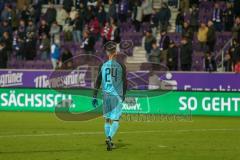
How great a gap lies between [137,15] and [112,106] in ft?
73.3

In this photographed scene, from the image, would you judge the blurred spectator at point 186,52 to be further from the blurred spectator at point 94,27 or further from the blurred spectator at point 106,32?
the blurred spectator at point 94,27

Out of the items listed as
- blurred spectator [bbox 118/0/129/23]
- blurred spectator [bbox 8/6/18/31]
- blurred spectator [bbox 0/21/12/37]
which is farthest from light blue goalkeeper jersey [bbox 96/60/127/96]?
blurred spectator [bbox 8/6/18/31]

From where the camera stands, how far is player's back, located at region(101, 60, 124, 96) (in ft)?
56.0

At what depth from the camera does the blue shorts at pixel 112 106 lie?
16969 mm

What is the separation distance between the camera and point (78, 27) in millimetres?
38906

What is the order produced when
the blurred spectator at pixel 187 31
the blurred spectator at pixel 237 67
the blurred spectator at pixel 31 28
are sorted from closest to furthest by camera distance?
the blurred spectator at pixel 237 67
the blurred spectator at pixel 187 31
the blurred spectator at pixel 31 28

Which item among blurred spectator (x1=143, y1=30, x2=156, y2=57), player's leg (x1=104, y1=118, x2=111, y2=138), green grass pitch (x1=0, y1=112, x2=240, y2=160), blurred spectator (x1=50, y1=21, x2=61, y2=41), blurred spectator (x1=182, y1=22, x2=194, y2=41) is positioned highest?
blurred spectator (x1=50, y1=21, x2=61, y2=41)

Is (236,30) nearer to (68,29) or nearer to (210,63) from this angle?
(210,63)

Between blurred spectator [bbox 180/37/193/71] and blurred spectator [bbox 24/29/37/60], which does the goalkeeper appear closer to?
blurred spectator [bbox 180/37/193/71]

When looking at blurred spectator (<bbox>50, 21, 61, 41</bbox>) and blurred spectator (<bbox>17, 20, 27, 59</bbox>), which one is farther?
blurred spectator (<bbox>50, 21, 61, 41</bbox>)

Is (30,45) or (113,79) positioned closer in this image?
(113,79)

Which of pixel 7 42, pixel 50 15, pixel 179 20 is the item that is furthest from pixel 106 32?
pixel 7 42

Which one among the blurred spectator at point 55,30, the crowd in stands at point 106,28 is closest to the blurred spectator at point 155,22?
the crowd in stands at point 106,28

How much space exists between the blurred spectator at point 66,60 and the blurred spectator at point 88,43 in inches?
35.4
